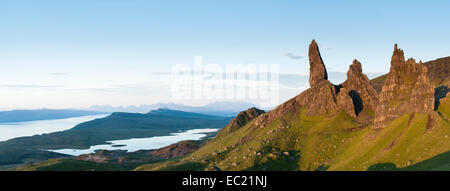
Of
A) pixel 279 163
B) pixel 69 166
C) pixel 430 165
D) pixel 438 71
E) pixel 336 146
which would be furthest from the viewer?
pixel 438 71

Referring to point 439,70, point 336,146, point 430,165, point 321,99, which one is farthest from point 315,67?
point 430,165

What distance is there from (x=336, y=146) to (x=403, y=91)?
82.4 feet

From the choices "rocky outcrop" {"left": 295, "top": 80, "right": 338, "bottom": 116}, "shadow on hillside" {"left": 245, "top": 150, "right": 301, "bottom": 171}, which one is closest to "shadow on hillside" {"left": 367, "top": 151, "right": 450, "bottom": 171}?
"shadow on hillside" {"left": 245, "top": 150, "right": 301, "bottom": 171}

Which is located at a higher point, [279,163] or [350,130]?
[350,130]

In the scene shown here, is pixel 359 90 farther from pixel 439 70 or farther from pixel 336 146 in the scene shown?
pixel 439 70

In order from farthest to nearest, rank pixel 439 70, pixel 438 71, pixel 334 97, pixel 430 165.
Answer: pixel 439 70 < pixel 438 71 < pixel 334 97 < pixel 430 165

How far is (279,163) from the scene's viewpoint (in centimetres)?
9944

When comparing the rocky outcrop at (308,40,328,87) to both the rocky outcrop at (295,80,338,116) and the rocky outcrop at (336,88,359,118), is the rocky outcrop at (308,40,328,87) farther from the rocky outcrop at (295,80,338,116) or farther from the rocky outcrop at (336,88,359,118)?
the rocky outcrop at (336,88,359,118)

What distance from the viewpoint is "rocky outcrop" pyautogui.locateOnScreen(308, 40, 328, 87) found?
475 feet

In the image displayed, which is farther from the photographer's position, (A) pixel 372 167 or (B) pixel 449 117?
(B) pixel 449 117
